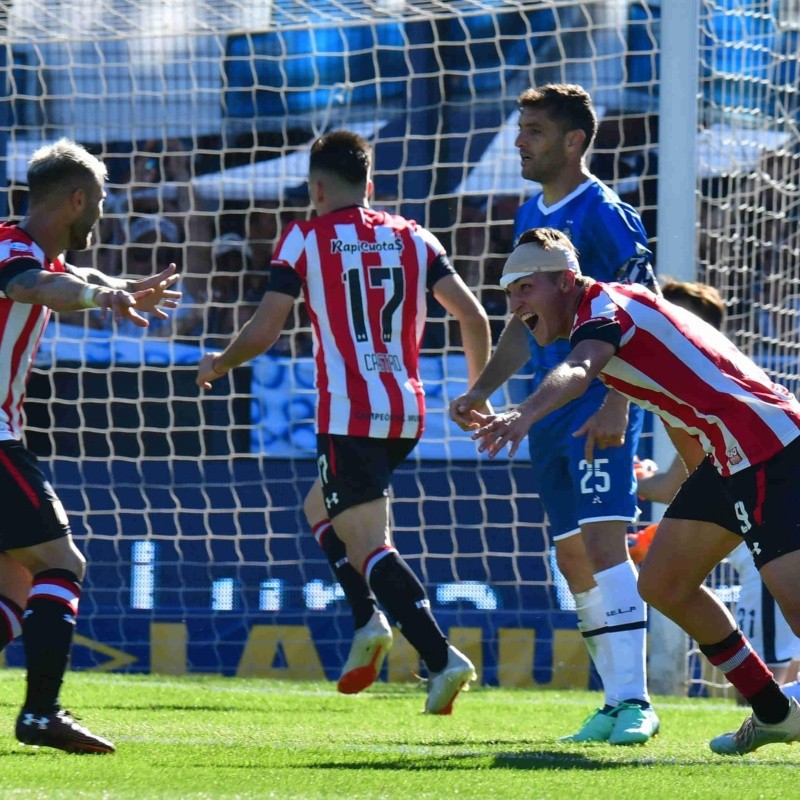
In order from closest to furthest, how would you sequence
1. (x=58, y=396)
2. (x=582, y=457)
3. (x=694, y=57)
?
(x=582, y=457)
(x=694, y=57)
(x=58, y=396)

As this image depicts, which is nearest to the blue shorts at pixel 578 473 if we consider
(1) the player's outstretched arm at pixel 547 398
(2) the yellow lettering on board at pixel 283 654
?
(1) the player's outstretched arm at pixel 547 398

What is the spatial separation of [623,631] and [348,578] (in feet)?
4.26

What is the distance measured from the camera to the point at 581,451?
4.96m

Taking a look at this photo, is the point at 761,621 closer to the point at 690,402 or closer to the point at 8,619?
the point at 690,402

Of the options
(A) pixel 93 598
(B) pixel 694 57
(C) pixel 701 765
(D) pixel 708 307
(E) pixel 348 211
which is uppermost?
(B) pixel 694 57

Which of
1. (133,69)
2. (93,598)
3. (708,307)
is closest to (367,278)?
(708,307)

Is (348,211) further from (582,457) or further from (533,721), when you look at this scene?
(533,721)

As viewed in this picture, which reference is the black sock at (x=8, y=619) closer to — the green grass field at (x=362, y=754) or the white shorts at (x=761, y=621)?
the green grass field at (x=362, y=754)

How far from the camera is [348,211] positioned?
5754 mm

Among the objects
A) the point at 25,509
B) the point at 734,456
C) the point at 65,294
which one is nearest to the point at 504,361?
the point at 734,456

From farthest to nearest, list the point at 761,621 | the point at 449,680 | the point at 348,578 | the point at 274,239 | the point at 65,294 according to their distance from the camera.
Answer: the point at 274,239
the point at 761,621
the point at 348,578
the point at 449,680
the point at 65,294

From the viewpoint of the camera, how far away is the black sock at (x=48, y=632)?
4.13 meters

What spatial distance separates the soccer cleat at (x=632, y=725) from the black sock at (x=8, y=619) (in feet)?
5.93

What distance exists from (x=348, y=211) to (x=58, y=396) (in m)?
3.94
